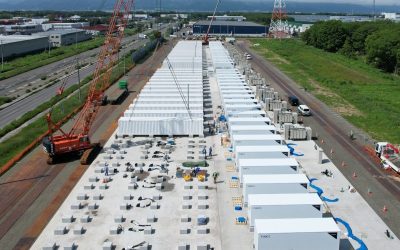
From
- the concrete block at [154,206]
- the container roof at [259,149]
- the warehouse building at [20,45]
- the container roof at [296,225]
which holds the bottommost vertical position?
the concrete block at [154,206]

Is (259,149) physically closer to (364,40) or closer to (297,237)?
(297,237)

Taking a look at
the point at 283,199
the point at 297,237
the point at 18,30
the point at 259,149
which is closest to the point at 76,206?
the point at 283,199

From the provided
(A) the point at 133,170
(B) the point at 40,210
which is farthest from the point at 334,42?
A: (B) the point at 40,210

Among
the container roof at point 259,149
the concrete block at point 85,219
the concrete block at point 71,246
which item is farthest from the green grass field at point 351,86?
the concrete block at point 71,246

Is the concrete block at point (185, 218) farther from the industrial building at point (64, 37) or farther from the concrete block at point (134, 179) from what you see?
the industrial building at point (64, 37)

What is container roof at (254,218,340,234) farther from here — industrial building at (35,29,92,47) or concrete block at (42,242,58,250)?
industrial building at (35,29,92,47)

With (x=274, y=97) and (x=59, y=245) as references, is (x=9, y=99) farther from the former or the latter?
(x=59, y=245)
